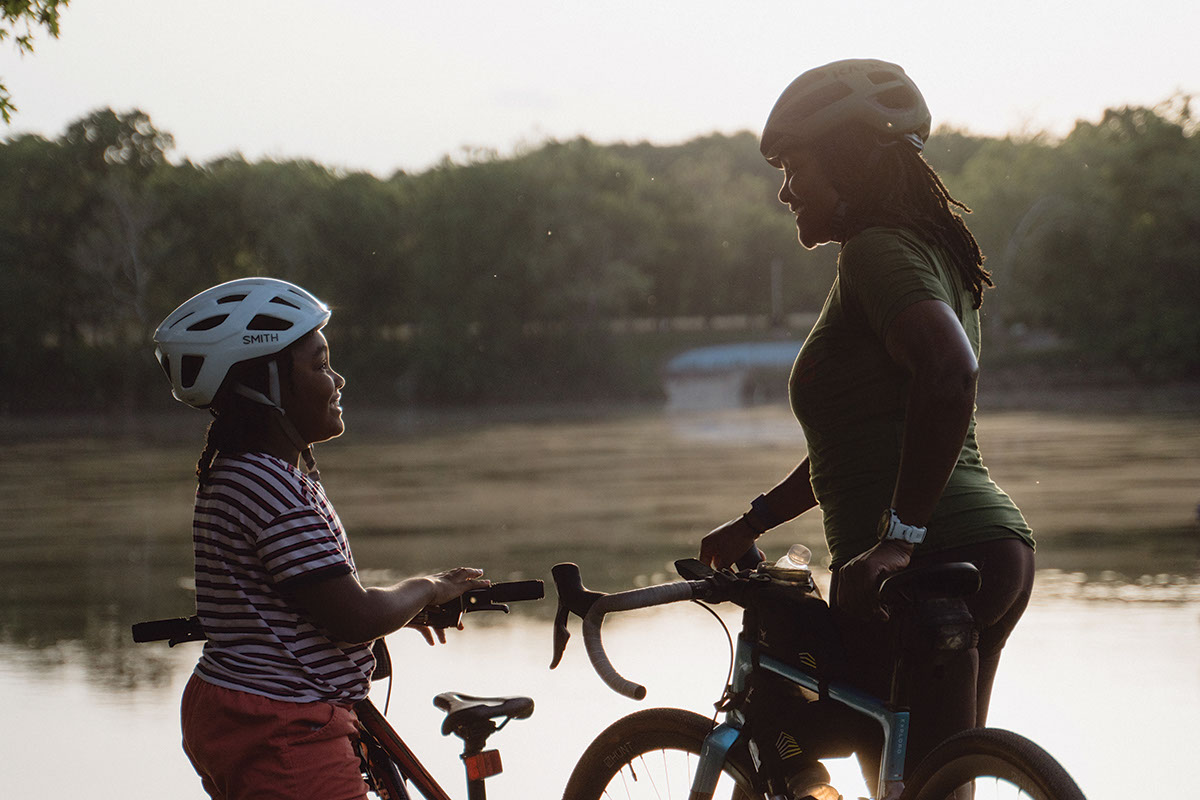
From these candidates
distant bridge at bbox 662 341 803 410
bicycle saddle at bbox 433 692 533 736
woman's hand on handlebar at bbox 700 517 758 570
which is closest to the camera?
bicycle saddle at bbox 433 692 533 736

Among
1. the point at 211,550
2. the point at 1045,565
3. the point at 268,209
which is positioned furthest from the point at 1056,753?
the point at 268,209

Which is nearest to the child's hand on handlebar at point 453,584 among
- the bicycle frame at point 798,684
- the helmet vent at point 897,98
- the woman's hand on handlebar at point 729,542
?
the bicycle frame at point 798,684

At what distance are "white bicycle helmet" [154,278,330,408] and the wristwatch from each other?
3.18ft

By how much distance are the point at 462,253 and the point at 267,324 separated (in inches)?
1800

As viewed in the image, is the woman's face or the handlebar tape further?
the woman's face

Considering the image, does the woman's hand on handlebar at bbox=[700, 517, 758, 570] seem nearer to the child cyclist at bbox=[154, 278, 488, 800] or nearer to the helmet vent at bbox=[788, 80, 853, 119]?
the child cyclist at bbox=[154, 278, 488, 800]

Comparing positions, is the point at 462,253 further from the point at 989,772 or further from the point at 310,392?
the point at 989,772

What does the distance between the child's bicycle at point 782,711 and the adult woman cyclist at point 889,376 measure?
0.05 m

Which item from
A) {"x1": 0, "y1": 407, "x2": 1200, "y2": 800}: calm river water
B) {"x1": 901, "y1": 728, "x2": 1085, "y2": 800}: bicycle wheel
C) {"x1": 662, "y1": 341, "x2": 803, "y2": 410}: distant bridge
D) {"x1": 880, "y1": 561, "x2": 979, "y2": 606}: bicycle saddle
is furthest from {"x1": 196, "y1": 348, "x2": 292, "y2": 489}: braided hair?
{"x1": 662, "y1": 341, "x2": 803, "y2": 410}: distant bridge

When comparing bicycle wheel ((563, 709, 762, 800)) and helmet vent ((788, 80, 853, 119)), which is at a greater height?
helmet vent ((788, 80, 853, 119))

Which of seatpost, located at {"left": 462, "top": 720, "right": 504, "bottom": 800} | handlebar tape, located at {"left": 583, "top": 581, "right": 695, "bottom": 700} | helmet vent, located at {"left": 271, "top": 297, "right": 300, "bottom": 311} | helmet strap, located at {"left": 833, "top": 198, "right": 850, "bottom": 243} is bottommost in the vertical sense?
seatpost, located at {"left": 462, "top": 720, "right": 504, "bottom": 800}

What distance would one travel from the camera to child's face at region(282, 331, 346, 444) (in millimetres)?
2375

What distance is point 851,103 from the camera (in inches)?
93.6

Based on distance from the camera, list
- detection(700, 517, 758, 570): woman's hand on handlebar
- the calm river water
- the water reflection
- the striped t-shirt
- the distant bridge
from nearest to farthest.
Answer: the striped t-shirt
detection(700, 517, 758, 570): woman's hand on handlebar
the calm river water
the water reflection
the distant bridge
